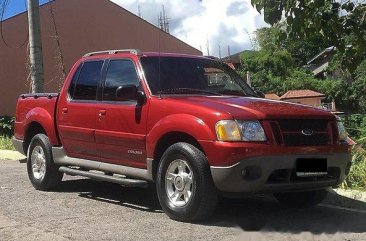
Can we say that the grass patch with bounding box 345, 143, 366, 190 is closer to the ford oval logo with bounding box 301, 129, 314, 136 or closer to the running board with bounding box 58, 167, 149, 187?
the ford oval logo with bounding box 301, 129, 314, 136

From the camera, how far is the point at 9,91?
25.6m

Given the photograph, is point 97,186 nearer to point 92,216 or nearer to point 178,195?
point 92,216

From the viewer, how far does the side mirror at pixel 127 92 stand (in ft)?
21.3

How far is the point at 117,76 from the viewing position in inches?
284

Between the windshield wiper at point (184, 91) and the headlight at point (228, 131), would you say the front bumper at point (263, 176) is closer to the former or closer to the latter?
the headlight at point (228, 131)

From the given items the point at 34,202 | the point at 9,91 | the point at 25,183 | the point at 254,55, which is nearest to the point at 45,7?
the point at 9,91

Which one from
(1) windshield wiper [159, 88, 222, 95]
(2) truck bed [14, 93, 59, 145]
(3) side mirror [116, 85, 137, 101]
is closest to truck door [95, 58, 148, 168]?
(3) side mirror [116, 85, 137, 101]

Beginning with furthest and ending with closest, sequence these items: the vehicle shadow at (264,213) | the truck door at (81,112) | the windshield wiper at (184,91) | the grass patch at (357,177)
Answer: the grass patch at (357,177) < the truck door at (81,112) < the windshield wiper at (184,91) < the vehicle shadow at (264,213)

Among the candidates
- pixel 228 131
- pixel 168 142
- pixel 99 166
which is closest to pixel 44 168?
pixel 99 166

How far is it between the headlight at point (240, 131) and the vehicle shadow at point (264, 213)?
0.94m

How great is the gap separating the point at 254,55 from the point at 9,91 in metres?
31.5

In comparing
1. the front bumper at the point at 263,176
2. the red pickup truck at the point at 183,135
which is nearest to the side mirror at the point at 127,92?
the red pickup truck at the point at 183,135

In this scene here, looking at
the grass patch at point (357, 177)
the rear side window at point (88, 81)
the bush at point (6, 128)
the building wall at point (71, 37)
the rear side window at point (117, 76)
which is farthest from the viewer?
the building wall at point (71, 37)

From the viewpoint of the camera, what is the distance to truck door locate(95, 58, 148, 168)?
6543mm
